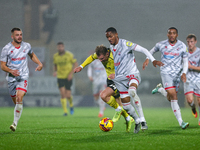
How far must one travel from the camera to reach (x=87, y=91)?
19734mm

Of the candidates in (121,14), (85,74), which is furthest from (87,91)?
(121,14)

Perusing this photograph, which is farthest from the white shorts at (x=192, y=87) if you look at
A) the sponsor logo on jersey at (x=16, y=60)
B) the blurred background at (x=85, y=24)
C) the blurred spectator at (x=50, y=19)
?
the blurred spectator at (x=50, y=19)

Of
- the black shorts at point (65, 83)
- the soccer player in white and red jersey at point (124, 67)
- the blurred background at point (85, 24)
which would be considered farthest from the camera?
the blurred background at point (85, 24)

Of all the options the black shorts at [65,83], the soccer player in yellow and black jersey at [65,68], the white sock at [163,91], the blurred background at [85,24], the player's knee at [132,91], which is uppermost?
the blurred background at [85,24]

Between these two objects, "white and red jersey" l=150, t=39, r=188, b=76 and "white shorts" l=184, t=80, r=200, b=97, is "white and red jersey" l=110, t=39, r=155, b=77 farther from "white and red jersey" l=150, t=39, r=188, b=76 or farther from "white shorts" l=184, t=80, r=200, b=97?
"white shorts" l=184, t=80, r=200, b=97

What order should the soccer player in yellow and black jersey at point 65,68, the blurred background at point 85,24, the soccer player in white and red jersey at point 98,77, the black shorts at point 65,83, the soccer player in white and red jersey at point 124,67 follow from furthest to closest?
1. the blurred background at point 85,24
2. the soccer player in yellow and black jersey at point 65,68
3. the black shorts at point 65,83
4. the soccer player in white and red jersey at point 98,77
5. the soccer player in white and red jersey at point 124,67

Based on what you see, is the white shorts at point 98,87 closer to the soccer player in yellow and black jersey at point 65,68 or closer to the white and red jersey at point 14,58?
the soccer player in yellow and black jersey at point 65,68

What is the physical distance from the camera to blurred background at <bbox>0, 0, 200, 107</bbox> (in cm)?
1992

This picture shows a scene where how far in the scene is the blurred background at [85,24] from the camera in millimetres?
19922

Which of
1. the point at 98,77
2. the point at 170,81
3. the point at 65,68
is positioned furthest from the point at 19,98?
the point at 65,68

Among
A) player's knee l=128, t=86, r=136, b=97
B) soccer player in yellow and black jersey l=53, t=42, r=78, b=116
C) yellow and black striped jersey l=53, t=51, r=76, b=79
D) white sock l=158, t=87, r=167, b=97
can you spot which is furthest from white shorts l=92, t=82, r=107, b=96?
player's knee l=128, t=86, r=136, b=97

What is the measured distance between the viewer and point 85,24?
74.2ft

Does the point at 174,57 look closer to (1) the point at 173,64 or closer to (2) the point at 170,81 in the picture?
(1) the point at 173,64

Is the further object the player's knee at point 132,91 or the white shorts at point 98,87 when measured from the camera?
the white shorts at point 98,87
